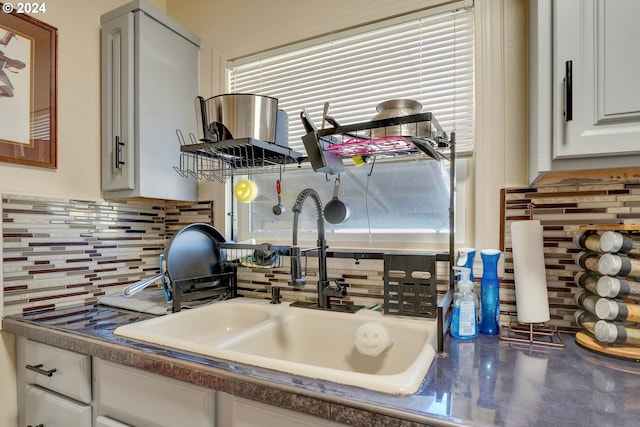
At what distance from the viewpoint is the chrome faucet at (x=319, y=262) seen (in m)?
1.20

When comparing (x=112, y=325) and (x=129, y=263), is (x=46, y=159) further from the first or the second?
(x=112, y=325)

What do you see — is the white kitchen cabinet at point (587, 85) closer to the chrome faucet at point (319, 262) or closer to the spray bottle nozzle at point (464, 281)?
the spray bottle nozzle at point (464, 281)

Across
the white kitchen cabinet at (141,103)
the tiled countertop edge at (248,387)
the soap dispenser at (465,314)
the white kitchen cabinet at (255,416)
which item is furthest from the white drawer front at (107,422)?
the soap dispenser at (465,314)

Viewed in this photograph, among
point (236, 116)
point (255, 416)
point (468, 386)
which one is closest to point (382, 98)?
point (236, 116)

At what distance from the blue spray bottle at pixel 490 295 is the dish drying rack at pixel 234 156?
30.4 inches

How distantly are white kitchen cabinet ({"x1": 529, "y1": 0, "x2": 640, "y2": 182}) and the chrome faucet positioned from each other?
69 cm

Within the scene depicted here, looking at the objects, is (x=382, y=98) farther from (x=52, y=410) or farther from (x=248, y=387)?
(x=52, y=410)

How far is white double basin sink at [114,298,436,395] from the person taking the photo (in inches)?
37.4

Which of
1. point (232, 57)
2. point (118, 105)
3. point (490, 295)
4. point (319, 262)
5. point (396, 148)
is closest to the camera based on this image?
point (490, 295)

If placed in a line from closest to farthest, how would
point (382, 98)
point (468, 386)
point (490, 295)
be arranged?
point (468, 386) < point (490, 295) < point (382, 98)

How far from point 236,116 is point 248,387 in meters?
0.86

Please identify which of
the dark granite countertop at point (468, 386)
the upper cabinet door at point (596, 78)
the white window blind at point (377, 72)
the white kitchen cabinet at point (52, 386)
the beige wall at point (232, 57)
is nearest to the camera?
the dark granite countertop at point (468, 386)

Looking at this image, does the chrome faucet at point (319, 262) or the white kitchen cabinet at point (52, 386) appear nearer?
the white kitchen cabinet at point (52, 386)

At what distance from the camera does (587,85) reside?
82cm
